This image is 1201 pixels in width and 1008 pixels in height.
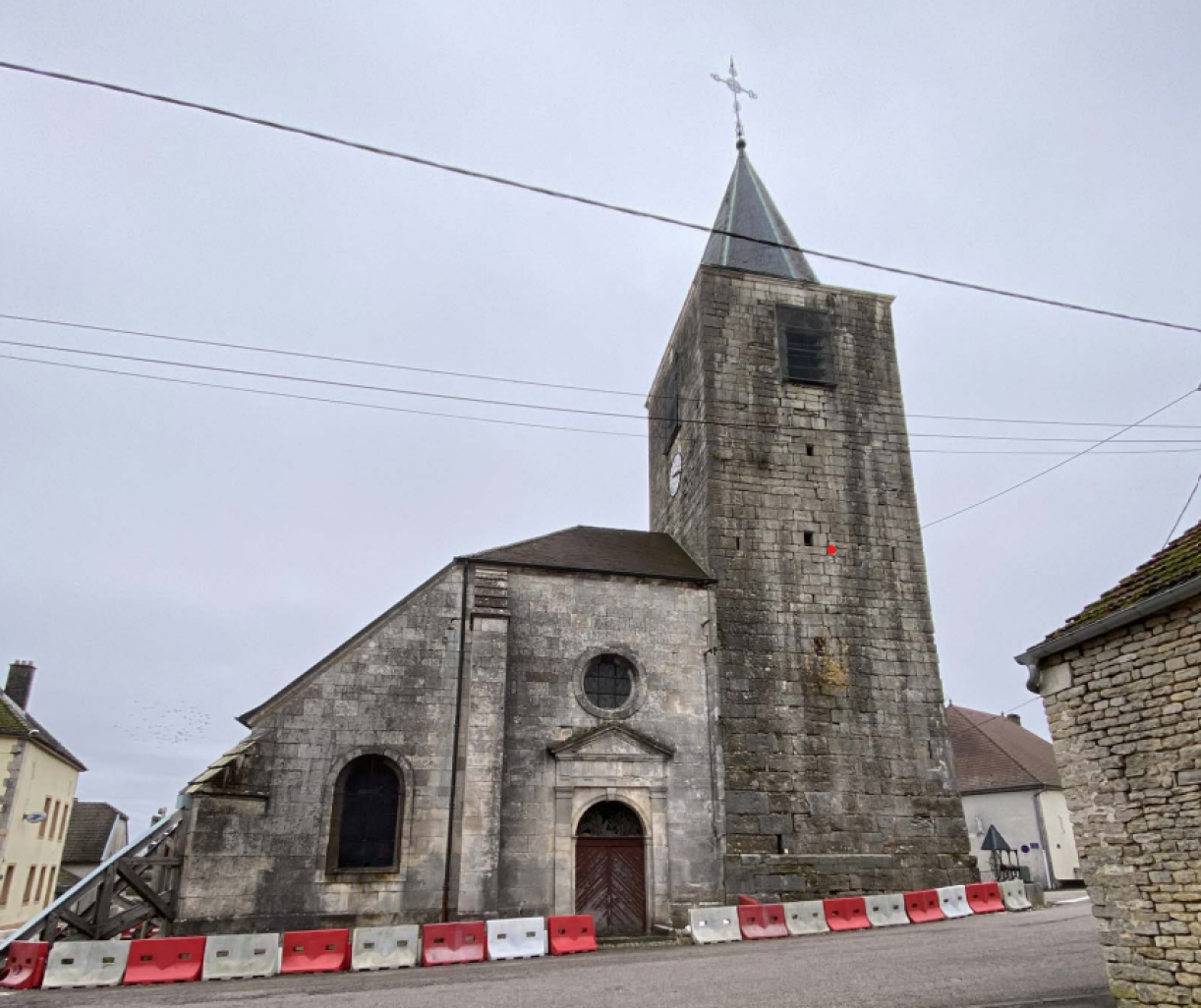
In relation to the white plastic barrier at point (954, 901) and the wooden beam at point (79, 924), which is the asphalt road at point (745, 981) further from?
the white plastic barrier at point (954, 901)

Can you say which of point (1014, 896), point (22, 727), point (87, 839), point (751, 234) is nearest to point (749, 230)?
point (751, 234)

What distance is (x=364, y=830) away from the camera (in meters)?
13.4

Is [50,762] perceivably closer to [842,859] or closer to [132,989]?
[132,989]

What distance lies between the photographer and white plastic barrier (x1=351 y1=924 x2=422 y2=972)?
36.8ft

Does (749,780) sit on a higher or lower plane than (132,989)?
higher

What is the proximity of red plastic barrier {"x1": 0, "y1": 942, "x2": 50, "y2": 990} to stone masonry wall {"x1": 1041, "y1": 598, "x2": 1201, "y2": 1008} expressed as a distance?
454 inches

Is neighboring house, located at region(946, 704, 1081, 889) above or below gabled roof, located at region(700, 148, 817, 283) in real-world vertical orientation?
below

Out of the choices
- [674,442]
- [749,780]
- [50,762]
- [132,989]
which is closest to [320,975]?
[132,989]

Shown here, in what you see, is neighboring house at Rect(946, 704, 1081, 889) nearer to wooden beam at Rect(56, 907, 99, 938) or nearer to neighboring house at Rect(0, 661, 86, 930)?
wooden beam at Rect(56, 907, 99, 938)

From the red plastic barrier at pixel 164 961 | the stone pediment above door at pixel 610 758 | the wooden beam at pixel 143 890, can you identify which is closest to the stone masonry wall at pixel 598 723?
the stone pediment above door at pixel 610 758

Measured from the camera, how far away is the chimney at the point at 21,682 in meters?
29.0

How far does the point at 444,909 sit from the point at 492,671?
147 inches

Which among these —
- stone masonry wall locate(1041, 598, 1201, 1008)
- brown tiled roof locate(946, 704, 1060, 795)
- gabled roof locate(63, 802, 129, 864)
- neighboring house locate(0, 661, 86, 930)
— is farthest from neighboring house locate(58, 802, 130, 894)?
stone masonry wall locate(1041, 598, 1201, 1008)

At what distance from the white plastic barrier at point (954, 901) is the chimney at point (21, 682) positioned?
29356 millimetres
